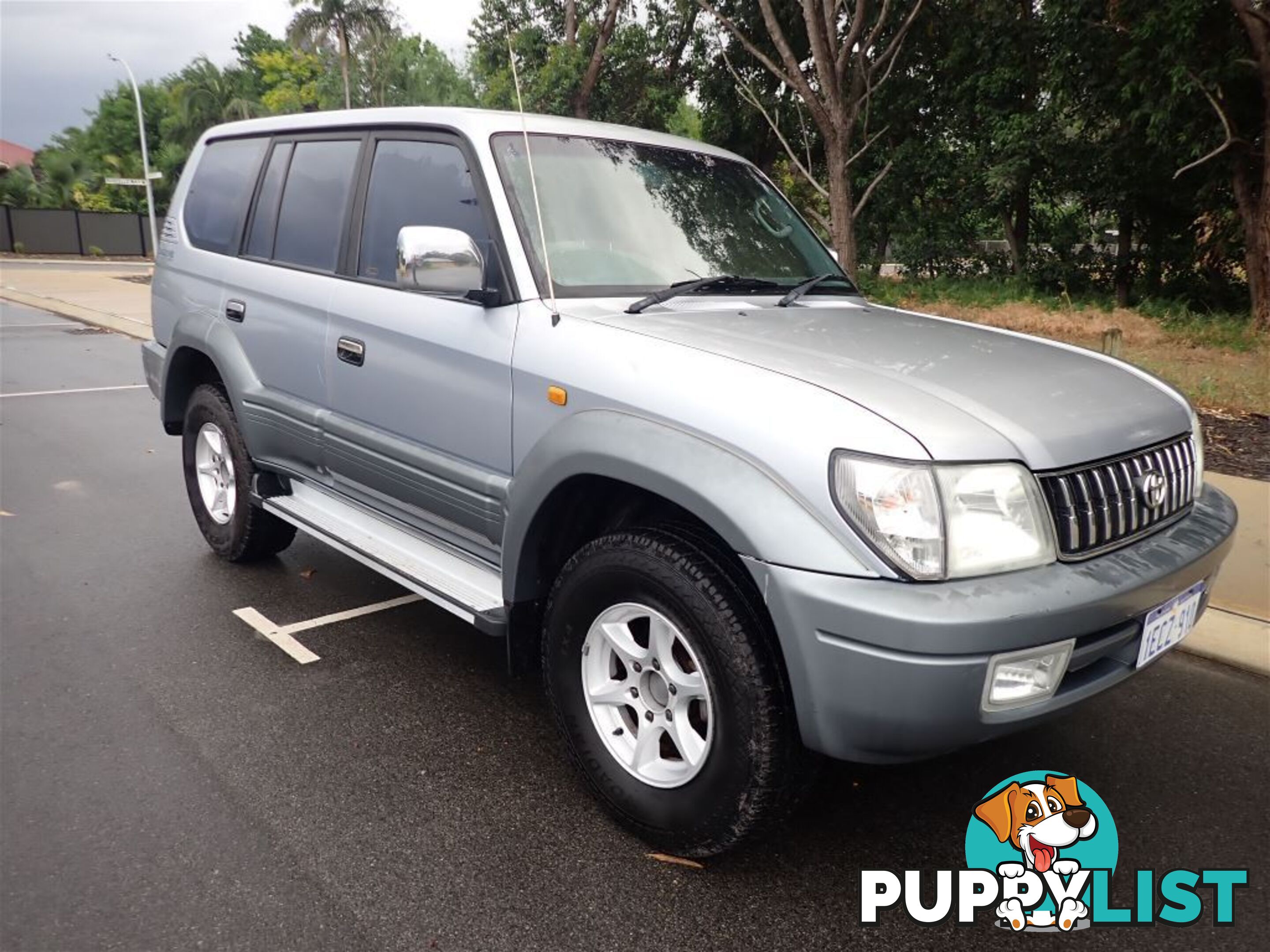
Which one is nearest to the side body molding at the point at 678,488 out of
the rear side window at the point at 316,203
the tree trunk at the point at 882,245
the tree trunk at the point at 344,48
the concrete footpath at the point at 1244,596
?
the rear side window at the point at 316,203

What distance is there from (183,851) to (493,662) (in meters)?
1.48

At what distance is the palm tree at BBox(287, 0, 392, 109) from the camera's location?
A: 42812 mm

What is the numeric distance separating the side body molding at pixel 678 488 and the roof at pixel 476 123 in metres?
1.23

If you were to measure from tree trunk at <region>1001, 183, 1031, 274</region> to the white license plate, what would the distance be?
18.7 meters

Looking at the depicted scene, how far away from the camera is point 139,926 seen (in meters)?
2.31

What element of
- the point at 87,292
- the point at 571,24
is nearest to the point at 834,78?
the point at 571,24

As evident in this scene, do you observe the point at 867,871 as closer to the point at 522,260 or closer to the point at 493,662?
the point at 493,662

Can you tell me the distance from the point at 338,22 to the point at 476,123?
4610 centimetres

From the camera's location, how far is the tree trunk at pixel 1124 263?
58.6 ft

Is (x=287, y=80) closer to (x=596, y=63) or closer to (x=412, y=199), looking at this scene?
(x=596, y=63)

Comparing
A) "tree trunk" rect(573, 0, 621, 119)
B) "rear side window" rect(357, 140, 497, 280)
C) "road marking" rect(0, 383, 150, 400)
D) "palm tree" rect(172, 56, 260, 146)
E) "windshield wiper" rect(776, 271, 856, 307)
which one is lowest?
"road marking" rect(0, 383, 150, 400)

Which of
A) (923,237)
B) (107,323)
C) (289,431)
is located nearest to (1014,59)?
(923,237)

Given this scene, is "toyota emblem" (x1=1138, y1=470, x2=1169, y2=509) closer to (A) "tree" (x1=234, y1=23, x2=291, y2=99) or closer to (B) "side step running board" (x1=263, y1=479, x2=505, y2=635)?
(B) "side step running board" (x1=263, y1=479, x2=505, y2=635)

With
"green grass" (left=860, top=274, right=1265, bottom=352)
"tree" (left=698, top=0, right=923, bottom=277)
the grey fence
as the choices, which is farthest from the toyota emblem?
the grey fence
